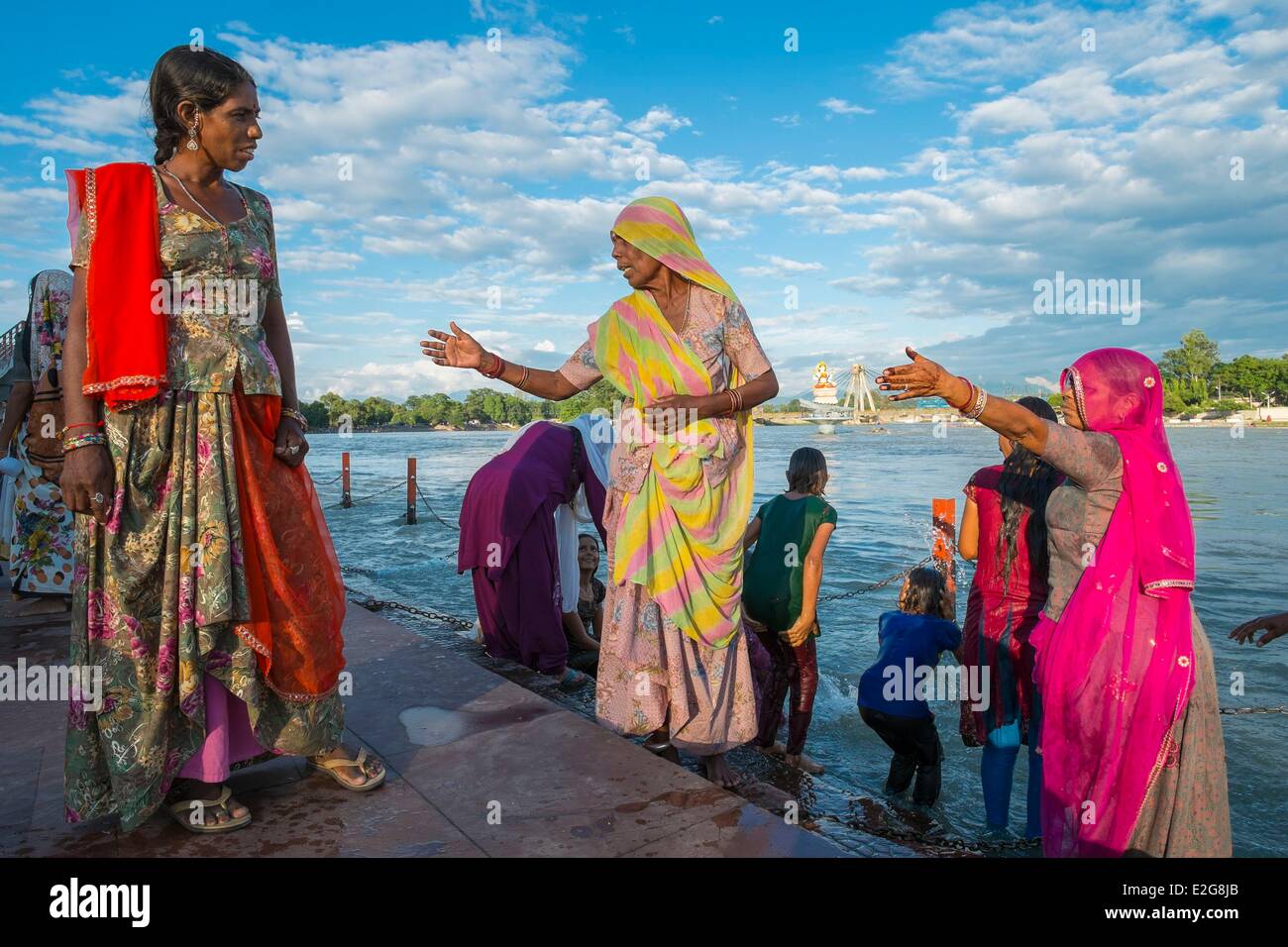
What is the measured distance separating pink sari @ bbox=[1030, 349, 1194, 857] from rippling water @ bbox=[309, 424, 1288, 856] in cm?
167

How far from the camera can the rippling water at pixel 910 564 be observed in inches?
187

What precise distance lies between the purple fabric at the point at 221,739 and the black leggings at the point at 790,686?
2563 mm

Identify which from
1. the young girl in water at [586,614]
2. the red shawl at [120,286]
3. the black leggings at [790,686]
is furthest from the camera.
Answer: the young girl in water at [586,614]

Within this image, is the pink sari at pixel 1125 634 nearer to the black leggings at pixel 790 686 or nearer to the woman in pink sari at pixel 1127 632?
the woman in pink sari at pixel 1127 632

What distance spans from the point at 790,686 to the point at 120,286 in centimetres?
341

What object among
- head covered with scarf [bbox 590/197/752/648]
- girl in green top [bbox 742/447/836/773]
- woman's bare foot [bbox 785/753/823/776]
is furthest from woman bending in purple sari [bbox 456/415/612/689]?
head covered with scarf [bbox 590/197/752/648]

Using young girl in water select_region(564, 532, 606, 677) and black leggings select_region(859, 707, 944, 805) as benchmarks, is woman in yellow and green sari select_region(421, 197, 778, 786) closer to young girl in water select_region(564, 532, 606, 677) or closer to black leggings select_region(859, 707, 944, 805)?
black leggings select_region(859, 707, 944, 805)

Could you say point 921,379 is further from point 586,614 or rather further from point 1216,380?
point 1216,380

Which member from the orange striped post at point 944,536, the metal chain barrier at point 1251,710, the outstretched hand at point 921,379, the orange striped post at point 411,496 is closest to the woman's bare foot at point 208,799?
the outstretched hand at point 921,379

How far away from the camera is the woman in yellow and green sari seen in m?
3.01

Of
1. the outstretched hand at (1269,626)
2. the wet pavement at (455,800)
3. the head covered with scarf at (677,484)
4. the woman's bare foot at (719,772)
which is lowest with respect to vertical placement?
the woman's bare foot at (719,772)

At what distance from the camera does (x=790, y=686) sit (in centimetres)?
427

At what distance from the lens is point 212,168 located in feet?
7.87
